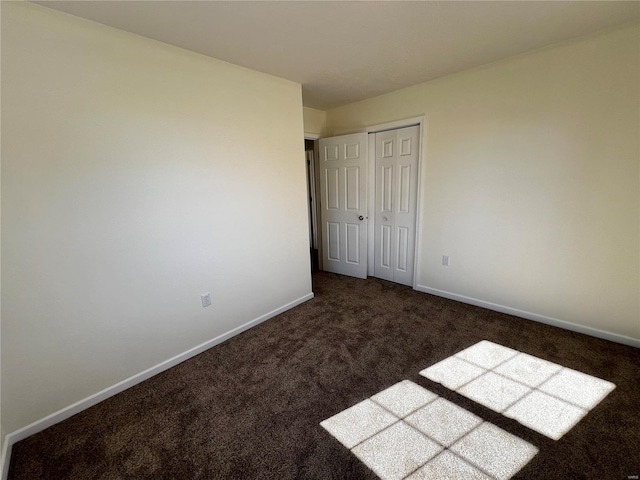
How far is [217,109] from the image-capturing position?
7.38ft

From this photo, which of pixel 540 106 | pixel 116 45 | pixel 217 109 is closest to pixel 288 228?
pixel 217 109

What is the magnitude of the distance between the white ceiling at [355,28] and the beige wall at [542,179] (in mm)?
275

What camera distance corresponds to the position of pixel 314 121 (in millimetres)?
3877

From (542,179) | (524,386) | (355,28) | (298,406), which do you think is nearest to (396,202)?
(542,179)

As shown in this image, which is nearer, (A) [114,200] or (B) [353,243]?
(A) [114,200]

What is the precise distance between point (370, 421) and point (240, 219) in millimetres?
1853

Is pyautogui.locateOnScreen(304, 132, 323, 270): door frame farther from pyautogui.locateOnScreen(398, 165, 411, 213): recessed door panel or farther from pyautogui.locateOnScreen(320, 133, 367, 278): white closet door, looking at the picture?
pyautogui.locateOnScreen(398, 165, 411, 213): recessed door panel

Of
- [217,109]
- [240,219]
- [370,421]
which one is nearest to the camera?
[370,421]

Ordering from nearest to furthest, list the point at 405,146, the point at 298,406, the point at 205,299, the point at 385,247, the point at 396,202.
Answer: the point at 298,406
the point at 205,299
the point at 405,146
the point at 396,202
the point at 385,247

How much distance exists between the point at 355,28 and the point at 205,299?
7.62 ft

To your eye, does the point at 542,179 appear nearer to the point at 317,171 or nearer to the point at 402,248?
the point at 402,248

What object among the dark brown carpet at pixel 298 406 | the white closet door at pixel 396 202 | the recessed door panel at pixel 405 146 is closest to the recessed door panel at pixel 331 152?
the white closet door at pixel 396 202

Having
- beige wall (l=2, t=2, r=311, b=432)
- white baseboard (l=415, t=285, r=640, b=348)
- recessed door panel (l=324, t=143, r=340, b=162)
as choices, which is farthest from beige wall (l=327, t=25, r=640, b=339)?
beige wall (l=2, t=2, r=311, b=432)

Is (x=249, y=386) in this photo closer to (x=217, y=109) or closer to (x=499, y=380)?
(x=499, y=380)
